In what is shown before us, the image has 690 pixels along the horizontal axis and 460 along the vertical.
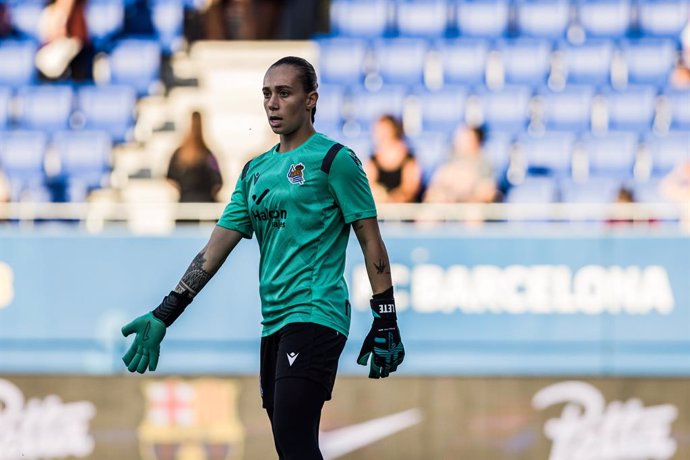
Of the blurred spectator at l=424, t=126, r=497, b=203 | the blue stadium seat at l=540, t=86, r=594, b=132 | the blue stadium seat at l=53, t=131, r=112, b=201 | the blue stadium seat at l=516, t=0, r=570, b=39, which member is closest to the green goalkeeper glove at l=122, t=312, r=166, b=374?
the blurred spectator at l=424, t=126, r=497, b=203

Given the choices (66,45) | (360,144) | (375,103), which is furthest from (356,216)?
(66,45)

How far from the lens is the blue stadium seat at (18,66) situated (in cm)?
1389

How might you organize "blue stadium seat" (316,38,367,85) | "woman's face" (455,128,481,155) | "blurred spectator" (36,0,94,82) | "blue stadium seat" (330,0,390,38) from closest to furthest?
1. "woman's face" (455,128,481,155)
2. "blue stadium seat" (316,38,367,85)
3. "blurred spectator" (36,0,94,82)
4. "blue stadium seat" (330,0,390,38)

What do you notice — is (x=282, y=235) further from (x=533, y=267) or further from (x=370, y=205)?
(x=533, y=267)

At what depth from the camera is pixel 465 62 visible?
43.8 feet

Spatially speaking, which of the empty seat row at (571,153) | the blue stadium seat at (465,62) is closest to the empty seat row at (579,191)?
the empty seat row at (571,153)

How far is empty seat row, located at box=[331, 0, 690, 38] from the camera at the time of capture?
544 inches

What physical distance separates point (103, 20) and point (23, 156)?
2011mm

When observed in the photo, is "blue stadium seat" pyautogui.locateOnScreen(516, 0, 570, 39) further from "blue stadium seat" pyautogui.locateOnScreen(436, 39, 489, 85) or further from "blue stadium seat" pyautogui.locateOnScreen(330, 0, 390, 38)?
"blue stadium seat" pyautogui.locateOnScreen(330, 0, 390, 38)

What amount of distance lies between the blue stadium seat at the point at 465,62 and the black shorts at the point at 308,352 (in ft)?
27.2

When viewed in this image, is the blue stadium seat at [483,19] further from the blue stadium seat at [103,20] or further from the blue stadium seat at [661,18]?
the blue stadium seat at [103,20]

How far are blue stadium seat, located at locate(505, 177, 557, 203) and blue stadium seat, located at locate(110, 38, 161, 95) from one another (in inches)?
160

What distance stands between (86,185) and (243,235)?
7.13m

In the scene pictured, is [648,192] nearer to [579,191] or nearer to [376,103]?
[579,191]
